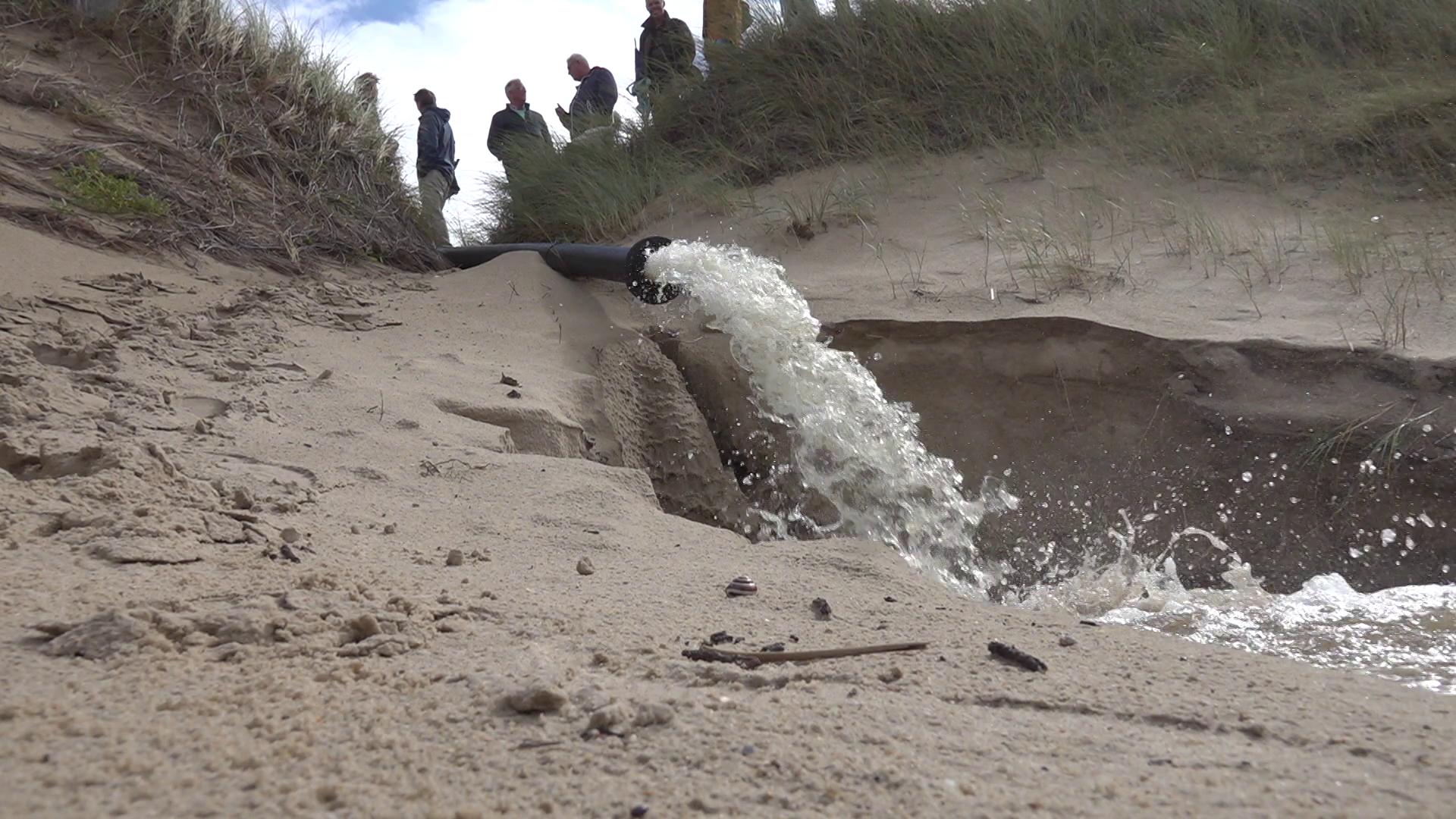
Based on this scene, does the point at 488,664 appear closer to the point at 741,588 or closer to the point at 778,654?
the point at 778,654

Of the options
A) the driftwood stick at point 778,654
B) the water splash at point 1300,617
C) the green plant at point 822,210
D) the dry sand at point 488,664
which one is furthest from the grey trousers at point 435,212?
the driftwood stick at point 778,654

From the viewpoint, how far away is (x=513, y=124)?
25.0 ft

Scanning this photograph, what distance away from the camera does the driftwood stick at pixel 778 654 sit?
1692 millimetres

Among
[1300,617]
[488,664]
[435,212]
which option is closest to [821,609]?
[488,664]

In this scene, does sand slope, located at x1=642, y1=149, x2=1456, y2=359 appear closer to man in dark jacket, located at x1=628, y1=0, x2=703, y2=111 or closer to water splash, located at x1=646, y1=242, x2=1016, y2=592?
water splash, located at x1=646, y1=242, x2=1016, y2=592

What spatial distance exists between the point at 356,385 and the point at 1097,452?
270 centimetres

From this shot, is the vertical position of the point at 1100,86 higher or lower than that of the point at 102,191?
higher

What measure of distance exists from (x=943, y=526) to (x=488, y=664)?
2518mm

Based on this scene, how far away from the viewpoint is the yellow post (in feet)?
25.2

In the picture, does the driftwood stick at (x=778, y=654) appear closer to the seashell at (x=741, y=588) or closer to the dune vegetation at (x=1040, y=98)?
the seashell at (x=741, y=588)

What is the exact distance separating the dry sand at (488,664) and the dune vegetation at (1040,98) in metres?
3.75

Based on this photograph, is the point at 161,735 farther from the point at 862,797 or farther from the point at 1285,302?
the point at 1285,302

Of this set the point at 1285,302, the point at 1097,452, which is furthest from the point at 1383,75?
the point at 1097,452

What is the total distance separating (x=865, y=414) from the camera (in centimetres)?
405
